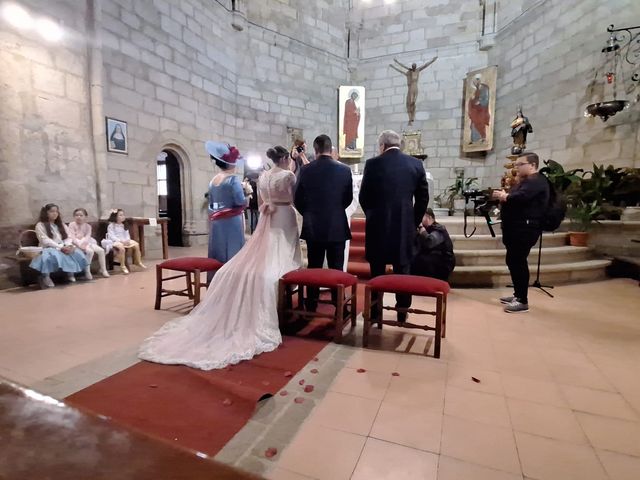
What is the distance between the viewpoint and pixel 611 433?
5.51ft

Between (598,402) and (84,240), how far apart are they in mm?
5693

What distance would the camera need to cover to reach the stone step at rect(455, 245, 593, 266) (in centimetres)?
484

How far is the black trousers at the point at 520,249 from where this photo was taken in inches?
135

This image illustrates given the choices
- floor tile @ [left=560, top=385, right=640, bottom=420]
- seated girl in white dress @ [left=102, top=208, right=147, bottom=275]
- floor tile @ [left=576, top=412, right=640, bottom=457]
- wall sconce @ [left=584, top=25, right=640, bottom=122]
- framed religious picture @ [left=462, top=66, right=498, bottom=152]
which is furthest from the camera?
framed religious picture @ [left=462, top=66, right=498, bottom=152]

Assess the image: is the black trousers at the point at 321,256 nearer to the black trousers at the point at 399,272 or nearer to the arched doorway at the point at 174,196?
the black trousers at the point at 399,272

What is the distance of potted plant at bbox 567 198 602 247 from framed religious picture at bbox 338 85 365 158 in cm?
635

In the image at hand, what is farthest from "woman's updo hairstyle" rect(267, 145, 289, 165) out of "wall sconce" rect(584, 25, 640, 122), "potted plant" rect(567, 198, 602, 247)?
"wall sconce" rect(584, 25, 640, 122)

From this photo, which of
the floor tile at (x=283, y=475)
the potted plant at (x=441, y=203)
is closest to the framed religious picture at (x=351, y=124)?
the potted plant at (x=441, y=203)

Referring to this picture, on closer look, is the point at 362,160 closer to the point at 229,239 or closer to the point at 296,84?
the point at 296,84

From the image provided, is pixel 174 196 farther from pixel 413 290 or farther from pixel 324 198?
pixel 413 290

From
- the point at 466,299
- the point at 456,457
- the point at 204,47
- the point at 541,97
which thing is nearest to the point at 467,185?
the point at 541,97

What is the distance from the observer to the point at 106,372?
2199mm

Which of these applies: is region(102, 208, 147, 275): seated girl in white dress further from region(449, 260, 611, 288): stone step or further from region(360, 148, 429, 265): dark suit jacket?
region(449, 260, 611, 288): stone step

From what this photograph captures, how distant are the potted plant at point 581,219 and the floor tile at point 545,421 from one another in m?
4.63
